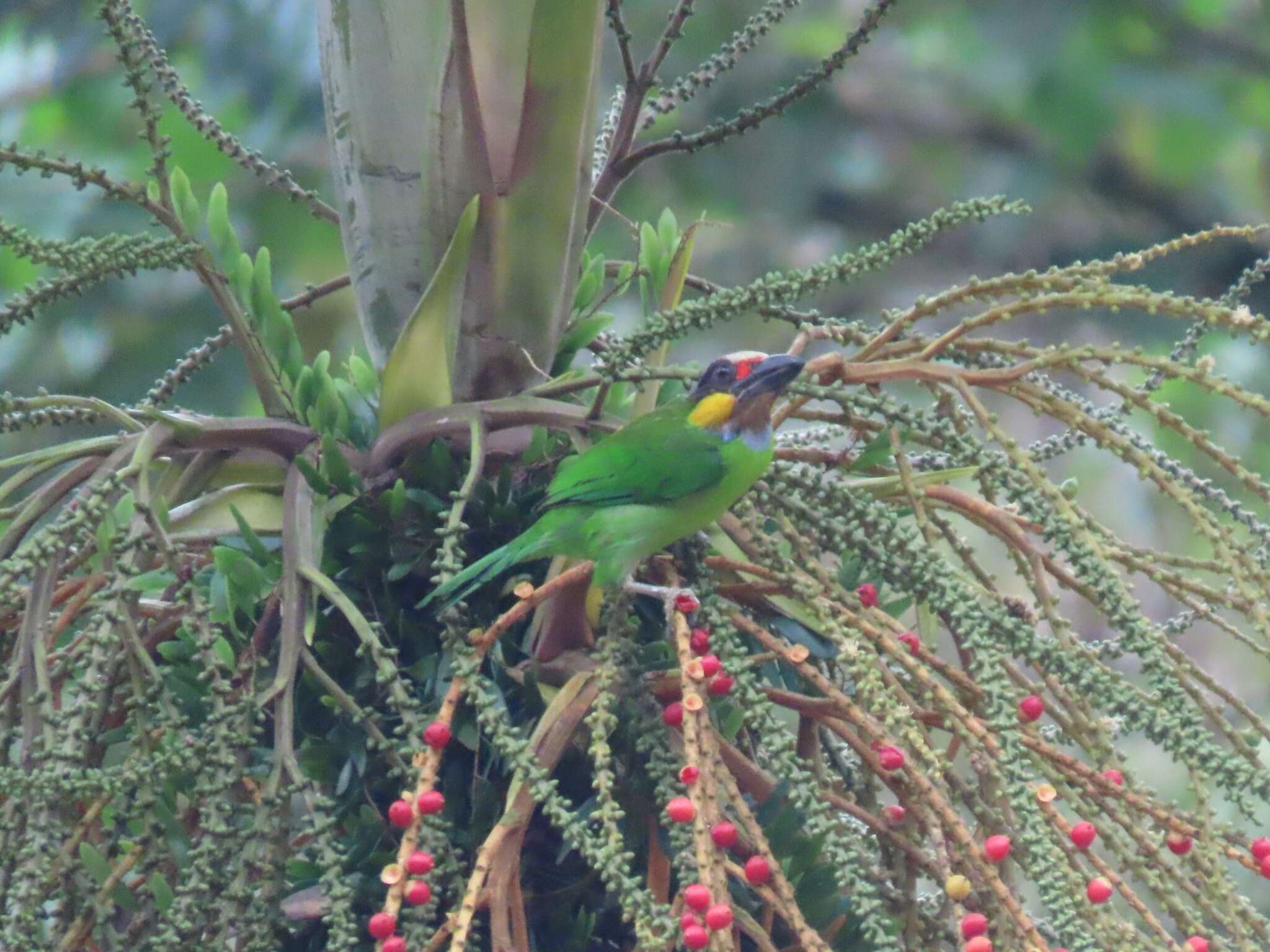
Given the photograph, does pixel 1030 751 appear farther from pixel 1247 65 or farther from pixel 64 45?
pixel 1247 65

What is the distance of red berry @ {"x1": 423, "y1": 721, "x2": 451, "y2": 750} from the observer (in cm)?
58

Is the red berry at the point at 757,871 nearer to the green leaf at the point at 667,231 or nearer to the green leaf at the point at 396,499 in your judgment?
the green leaf at the point at 396,499

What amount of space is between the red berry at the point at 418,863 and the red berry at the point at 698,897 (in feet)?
0.35

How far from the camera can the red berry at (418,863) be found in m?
0.54

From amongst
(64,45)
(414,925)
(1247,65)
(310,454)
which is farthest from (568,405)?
(1247,65)

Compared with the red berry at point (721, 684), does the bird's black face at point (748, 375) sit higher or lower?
higher

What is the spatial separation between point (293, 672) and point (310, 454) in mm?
173

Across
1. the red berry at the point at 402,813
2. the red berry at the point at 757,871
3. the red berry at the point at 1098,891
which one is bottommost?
the red berry at the point at 1098,891

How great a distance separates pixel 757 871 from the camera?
1.93 ft

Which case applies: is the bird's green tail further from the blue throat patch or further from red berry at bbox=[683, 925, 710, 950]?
red berry at bbox=[683, 925, 710, 950]

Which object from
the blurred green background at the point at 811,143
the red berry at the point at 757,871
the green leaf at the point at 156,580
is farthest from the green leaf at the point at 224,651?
the blurred green background at the point at 811,143

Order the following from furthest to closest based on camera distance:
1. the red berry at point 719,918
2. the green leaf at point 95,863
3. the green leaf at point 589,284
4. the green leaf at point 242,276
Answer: the green leaf at point 589,284
the green leaf at point 242,276
the green leaf at point 95,863
the red berry at point 719,918

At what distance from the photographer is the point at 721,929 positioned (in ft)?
1.71

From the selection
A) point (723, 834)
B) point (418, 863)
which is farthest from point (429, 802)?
point (723, 834)
